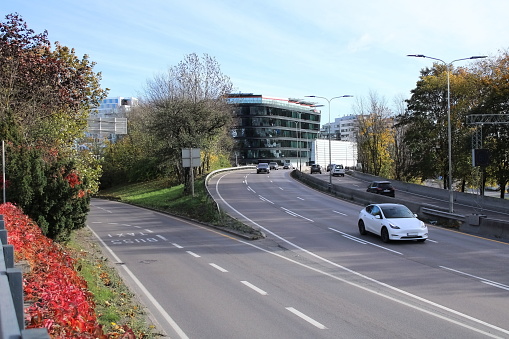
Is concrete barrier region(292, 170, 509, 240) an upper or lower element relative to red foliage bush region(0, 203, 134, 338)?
lower

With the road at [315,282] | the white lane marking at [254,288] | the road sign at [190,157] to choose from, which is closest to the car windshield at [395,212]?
the road at [315,282]

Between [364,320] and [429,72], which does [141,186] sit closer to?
[429,72]

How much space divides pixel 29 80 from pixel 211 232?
11.7m

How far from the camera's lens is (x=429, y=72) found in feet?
202

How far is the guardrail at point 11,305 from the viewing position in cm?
304

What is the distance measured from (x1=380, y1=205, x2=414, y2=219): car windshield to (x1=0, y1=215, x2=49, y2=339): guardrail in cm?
1679

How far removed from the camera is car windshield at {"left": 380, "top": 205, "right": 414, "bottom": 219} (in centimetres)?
2009

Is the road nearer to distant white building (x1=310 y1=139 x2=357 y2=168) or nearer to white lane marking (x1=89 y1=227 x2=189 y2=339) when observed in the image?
white lane marking (x1=89 y1=227 x2=189 y2=339)

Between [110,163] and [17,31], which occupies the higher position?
[17,31]

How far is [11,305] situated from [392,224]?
17269 mm

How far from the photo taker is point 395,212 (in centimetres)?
2036

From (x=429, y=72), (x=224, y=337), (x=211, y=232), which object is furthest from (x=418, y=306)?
(x=429, y=72)

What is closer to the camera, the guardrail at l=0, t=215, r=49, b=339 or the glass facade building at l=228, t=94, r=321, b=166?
the guardrail at l=0, t=215, r=49, b=339

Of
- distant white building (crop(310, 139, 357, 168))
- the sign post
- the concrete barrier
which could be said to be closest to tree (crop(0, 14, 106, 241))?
the sign post
